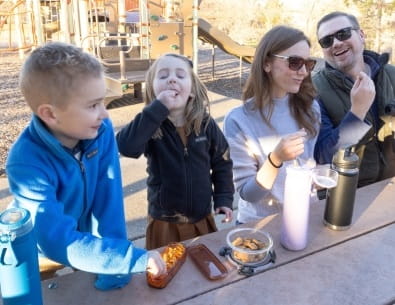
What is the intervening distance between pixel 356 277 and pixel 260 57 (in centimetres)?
103

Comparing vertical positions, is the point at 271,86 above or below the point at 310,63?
below

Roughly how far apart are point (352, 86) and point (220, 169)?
794 millimetres

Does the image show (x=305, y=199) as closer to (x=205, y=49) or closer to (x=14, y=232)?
(x=14, y=232)

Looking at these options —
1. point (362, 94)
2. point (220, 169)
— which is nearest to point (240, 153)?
point (220, 169)

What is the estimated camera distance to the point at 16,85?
23.8ft

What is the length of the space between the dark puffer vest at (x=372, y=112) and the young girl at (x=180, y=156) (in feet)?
2.09

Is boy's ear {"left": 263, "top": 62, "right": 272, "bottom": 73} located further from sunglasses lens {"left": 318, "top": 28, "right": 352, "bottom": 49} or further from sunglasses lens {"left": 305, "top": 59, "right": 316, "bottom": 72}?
sunglasses lens {"left": 318, "top": 28, "right": 352, "bottom": 49}

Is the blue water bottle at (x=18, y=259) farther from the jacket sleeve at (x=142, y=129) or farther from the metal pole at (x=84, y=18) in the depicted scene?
the metal pole at (x=84, y=18)

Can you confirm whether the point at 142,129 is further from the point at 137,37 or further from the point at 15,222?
the point at 137,37

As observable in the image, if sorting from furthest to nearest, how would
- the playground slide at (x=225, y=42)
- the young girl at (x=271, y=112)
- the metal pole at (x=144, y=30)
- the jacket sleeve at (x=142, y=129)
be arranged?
the playground slide at (x=225, y=42), the metal pole at (x=144, y=30), the young girl at (x=271, y=112), the jacket sleeve at (x=142, y=129)

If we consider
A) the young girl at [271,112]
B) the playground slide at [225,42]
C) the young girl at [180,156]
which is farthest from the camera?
the playground slide at [225,42]

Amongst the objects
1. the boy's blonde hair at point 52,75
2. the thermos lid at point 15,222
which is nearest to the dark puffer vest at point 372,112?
the boy's blonde hair at point 52,75

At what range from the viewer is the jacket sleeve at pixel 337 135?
175 centimetres

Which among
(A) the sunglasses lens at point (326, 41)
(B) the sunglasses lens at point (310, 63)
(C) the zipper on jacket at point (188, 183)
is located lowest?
(C) the zipper on jacket at point (188, 183)
